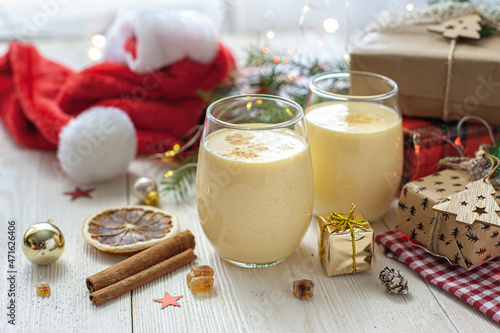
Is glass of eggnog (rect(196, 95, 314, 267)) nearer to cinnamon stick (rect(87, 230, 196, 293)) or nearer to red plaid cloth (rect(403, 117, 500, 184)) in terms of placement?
cinnamon stick (rect(87, 230, 196, 293))

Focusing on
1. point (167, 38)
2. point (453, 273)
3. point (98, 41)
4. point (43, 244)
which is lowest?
point (453, 273)

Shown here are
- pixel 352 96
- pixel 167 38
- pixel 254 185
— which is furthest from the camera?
pixel 167 38

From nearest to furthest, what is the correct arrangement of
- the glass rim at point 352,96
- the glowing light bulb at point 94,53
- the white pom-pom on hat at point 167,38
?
the glass rim at point 352,96 < the white pom-pom on hat at point 167,38 < the glowing light bulb at point 94,53

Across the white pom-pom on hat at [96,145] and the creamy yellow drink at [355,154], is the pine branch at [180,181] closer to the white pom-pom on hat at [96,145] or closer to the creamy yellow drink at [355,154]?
the white pom-pom on hat at [96,145]

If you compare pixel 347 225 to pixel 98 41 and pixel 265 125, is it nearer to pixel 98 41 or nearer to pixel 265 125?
pixel 265 125

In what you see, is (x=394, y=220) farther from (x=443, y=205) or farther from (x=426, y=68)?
(x=426, y=68)

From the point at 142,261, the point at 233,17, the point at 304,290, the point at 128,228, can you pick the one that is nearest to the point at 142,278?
the point at 142,261


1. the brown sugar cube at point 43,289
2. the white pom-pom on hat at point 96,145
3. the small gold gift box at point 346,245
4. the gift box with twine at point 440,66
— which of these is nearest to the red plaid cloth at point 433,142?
the gift box with twine at point 440,66

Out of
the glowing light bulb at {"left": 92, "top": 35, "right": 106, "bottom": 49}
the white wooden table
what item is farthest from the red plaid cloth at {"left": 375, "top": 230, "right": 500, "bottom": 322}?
the glowing light bulb at {"left": 92, "top": 35, "right": 106, "bottom": 49}
